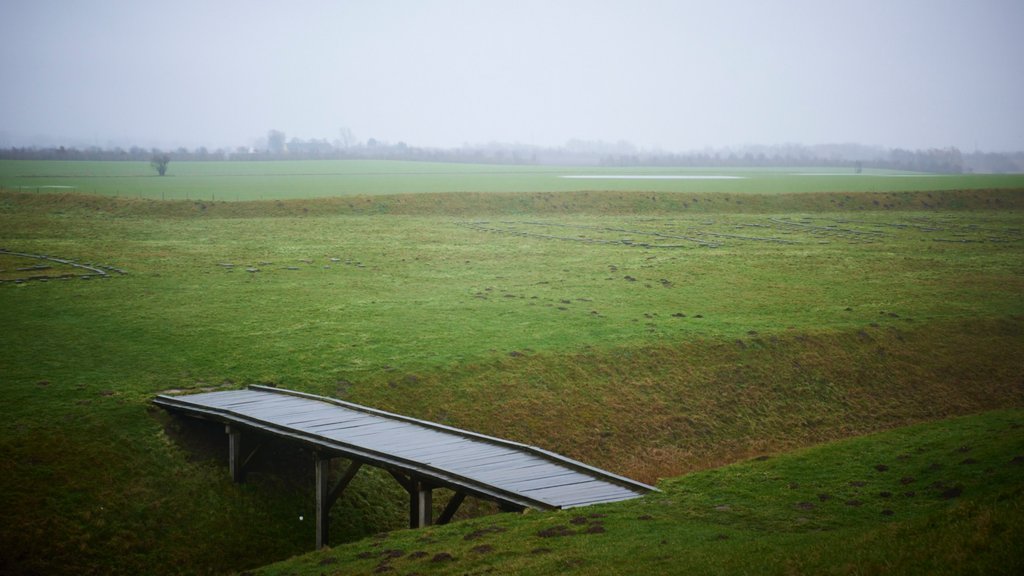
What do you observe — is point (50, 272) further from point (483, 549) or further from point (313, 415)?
point (483, 549)

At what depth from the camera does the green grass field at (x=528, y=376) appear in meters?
15.7

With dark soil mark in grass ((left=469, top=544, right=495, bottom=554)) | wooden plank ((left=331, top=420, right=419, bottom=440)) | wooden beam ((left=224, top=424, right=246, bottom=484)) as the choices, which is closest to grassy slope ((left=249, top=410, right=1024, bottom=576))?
dark soil mark in grass ((left=469, top=544, right=495, bottom=554))

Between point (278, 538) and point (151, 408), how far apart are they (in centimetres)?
598

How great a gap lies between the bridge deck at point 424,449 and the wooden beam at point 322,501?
40cm

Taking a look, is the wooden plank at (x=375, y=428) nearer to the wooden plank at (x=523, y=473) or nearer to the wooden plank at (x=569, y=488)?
the wooden plank at (x=523, y=473)

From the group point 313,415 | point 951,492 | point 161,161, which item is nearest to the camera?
point 951,492

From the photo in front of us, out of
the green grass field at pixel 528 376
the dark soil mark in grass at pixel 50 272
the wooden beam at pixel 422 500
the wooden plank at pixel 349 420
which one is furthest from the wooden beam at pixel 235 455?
the dark soil mark in grass at pixel 50 272

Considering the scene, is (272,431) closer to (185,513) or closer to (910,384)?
(185,513)

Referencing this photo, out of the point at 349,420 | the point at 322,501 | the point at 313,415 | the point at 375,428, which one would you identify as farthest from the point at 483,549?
the point at 313,415

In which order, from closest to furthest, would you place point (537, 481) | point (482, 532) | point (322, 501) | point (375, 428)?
point (482, 532)
point (537, 481)
point (322, 501)
point (375, 428)

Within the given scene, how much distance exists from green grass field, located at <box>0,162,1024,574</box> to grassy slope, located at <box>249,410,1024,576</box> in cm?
8

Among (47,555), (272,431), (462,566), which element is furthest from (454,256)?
(462,566)

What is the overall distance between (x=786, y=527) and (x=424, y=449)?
789 cm

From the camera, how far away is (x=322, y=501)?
19.1 metres
